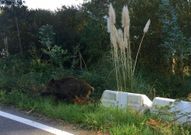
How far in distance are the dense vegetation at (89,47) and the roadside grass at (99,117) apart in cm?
27

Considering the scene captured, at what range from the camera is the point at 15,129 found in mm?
8258

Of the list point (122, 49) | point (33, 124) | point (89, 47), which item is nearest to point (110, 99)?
point (122, 49)

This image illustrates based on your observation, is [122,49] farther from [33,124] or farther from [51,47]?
[51,47]

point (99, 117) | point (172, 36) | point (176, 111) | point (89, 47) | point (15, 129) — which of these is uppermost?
point (172, 36)

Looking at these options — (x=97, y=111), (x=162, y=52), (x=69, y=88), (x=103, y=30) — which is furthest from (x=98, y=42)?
(x=97, y=111)

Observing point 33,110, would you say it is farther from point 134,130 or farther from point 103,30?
point 103,30

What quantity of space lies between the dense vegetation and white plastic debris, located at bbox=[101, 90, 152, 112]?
102cm

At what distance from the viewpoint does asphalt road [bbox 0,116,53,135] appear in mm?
7988

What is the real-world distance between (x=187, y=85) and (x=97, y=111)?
441cm

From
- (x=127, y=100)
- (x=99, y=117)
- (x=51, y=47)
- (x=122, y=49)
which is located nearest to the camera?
(x=99, y=117)

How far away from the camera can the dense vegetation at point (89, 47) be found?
11852mm

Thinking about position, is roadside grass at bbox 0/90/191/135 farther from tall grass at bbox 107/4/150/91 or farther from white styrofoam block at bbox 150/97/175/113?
tall grass at bbox 107/4/150/91

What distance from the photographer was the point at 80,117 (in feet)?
27.6

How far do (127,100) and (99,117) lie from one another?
3.66ft
